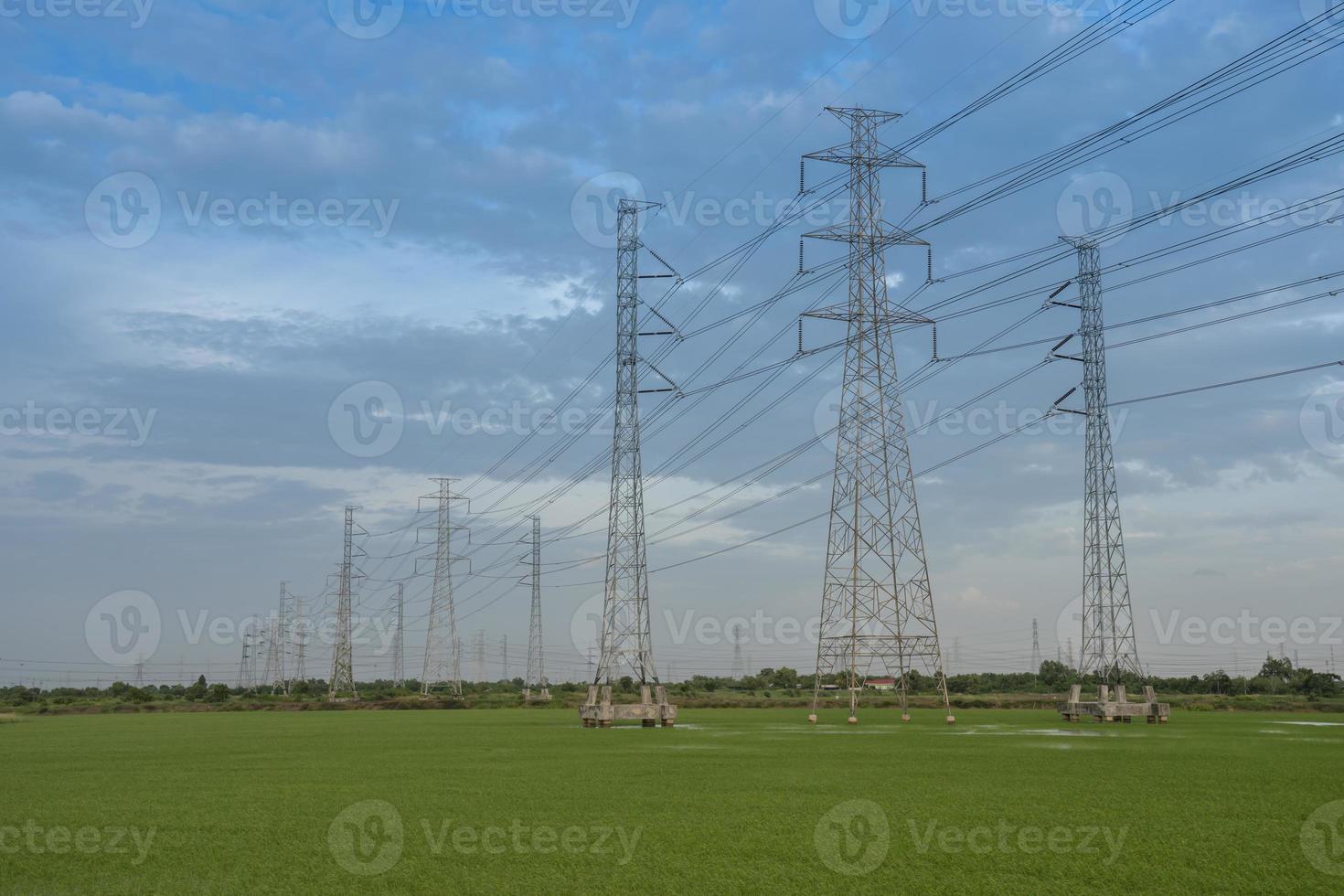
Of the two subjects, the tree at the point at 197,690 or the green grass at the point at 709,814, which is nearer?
the green grass at the point at 709,814

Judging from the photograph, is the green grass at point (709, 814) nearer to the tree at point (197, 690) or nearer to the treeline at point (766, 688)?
the treeline at point (766, 688)

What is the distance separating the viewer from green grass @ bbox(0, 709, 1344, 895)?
1548 centimetres

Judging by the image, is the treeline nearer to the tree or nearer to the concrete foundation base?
the tree

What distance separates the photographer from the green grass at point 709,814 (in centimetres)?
1548

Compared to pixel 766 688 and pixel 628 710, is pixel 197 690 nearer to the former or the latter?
pixel 766 688

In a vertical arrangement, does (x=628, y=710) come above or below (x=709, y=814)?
below

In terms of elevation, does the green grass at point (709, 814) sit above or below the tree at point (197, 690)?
above

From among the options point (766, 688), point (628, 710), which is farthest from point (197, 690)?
point (628, 710)

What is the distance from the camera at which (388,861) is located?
17.0m

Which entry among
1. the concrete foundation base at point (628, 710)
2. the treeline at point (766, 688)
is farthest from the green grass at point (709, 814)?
the treeline at point (766, 688)

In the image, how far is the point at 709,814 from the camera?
69.1ft

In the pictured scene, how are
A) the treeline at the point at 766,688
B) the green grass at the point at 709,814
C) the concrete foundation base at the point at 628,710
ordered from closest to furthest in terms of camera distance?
the green grass at the point at 709,814, the concrete foundation base at the point at 628,710, the treeline at the point at 766,688

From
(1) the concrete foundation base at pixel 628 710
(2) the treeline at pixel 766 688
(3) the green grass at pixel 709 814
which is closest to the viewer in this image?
(3) the green grass at pixel 709 814

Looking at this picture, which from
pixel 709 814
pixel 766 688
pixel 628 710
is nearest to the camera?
pixel 709 814
